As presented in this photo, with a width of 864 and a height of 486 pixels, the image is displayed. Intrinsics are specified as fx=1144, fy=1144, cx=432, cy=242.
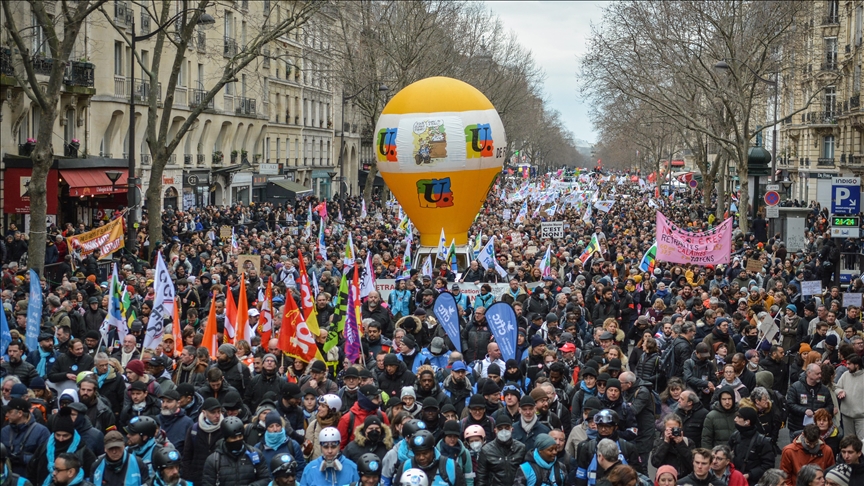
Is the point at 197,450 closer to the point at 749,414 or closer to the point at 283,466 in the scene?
the point at 283,466

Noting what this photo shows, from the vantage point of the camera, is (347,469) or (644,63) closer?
(347,469)

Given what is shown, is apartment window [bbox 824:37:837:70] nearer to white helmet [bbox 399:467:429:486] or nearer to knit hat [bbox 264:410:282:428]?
knit hat [bbox 264:410:282:428]

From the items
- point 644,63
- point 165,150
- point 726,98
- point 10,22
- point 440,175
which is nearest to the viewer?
point 10,22

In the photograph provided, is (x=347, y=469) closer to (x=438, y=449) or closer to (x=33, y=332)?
(x=438, y=449)

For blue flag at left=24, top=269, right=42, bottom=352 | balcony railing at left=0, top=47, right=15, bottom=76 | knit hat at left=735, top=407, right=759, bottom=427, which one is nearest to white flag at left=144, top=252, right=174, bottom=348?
blue flag at left=24, top=269, right=42, bottom=352

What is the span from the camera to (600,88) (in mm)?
41594

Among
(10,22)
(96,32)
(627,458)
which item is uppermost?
(96,32)

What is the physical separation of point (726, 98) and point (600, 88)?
6599 millimetres

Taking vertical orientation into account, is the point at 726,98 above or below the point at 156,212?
above

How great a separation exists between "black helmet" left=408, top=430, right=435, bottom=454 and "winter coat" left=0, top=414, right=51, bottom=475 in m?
3.00

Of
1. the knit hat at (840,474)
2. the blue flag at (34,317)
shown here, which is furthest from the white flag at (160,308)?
the knit hat at (840,474)

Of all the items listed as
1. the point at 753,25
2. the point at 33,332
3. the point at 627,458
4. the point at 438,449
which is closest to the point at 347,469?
the point at 438,449

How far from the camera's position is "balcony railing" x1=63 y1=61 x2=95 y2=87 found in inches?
1312

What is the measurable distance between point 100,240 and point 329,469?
13922 mm
